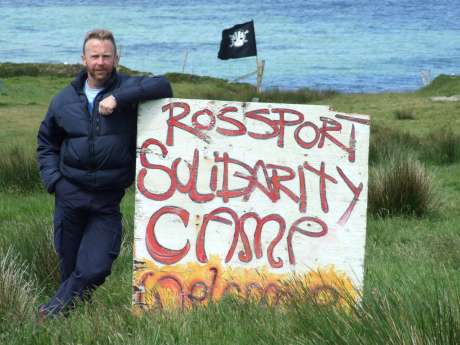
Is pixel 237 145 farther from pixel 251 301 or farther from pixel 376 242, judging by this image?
pixel 376 242

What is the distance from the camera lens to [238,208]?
15.5 feet

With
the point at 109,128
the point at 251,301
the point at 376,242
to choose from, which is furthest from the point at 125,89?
the point at 376,242

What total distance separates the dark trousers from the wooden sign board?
17 cm

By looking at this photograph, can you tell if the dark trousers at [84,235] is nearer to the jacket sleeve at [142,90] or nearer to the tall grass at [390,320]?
the jacket sleeve at [142,90]

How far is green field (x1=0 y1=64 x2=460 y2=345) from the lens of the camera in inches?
134

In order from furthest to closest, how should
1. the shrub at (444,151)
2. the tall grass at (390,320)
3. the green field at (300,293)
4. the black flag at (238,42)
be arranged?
the black flag at (238,42)
the shrub at (444,151)
the green field at (300,293)
the tall grass at (390,320)

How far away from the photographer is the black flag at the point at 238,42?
31.7 meters

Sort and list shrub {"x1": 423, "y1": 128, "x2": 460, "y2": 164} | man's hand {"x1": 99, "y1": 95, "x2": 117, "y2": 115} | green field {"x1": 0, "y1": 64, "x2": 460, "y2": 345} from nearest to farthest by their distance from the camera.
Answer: green field {"x1": 0, "y1": 64, "x2": 460, "y2": 345}, man's hand {"x1": 99, "y1": 95, "x2": 117, "y2": 115}, shrub {"x1": 423, "y1": 128, "x2": 460, "y2": 164}

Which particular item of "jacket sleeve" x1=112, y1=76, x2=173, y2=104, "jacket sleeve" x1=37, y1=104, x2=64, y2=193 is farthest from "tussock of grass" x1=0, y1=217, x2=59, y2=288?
Result: "jacket sleeve" x1=112, y1=76, x2=173, y2=104

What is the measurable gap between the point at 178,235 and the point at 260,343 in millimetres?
1274

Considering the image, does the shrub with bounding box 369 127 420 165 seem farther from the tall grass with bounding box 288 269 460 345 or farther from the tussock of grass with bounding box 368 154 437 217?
the tall grass with bounding box 288 269 460 345

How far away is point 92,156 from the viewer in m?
4.63

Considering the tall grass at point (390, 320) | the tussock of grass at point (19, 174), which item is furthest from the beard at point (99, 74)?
the tussock of grass at point (19, 174)

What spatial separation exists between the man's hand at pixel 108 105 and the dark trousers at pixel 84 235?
1.47 ft
